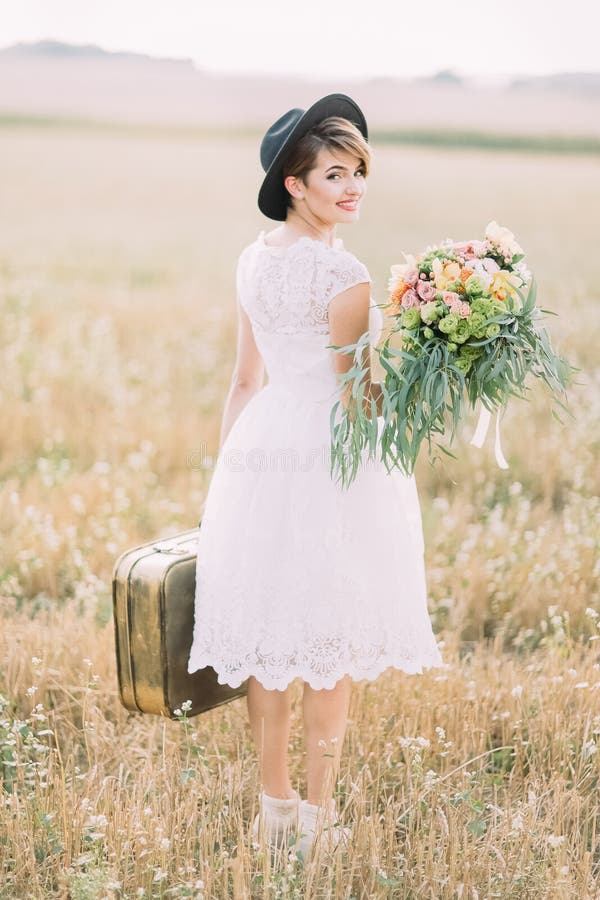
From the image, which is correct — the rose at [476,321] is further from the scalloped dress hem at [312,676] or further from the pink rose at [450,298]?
the scalloped dress hem at [312,676]

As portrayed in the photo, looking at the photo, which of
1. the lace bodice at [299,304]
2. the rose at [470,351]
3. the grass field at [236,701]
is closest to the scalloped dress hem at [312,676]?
the grass field at [236,701]

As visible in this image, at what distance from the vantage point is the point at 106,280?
15094 mm

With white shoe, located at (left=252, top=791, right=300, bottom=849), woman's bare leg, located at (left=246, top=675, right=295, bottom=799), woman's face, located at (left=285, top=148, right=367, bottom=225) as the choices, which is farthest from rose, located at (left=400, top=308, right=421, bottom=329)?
white shoe, located at (left=252, top=791, right=300, bottom=849)

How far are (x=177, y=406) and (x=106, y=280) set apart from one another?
7.00 meters

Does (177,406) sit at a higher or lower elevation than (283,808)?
higher

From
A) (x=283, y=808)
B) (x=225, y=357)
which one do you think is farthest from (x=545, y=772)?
(x=225, y=357)

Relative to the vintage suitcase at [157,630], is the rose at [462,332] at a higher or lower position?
higher

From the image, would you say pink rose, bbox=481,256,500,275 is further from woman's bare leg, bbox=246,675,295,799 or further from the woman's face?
woman's bare leg, bbox=246,675,295,799

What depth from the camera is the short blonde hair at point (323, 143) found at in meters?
3.19

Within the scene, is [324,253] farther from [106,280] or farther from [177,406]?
[106,280]

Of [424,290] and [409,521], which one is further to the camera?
[409,521]

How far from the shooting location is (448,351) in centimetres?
290

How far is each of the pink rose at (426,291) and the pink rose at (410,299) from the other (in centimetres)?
2

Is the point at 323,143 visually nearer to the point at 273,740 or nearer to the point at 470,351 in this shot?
the point at 470,351
